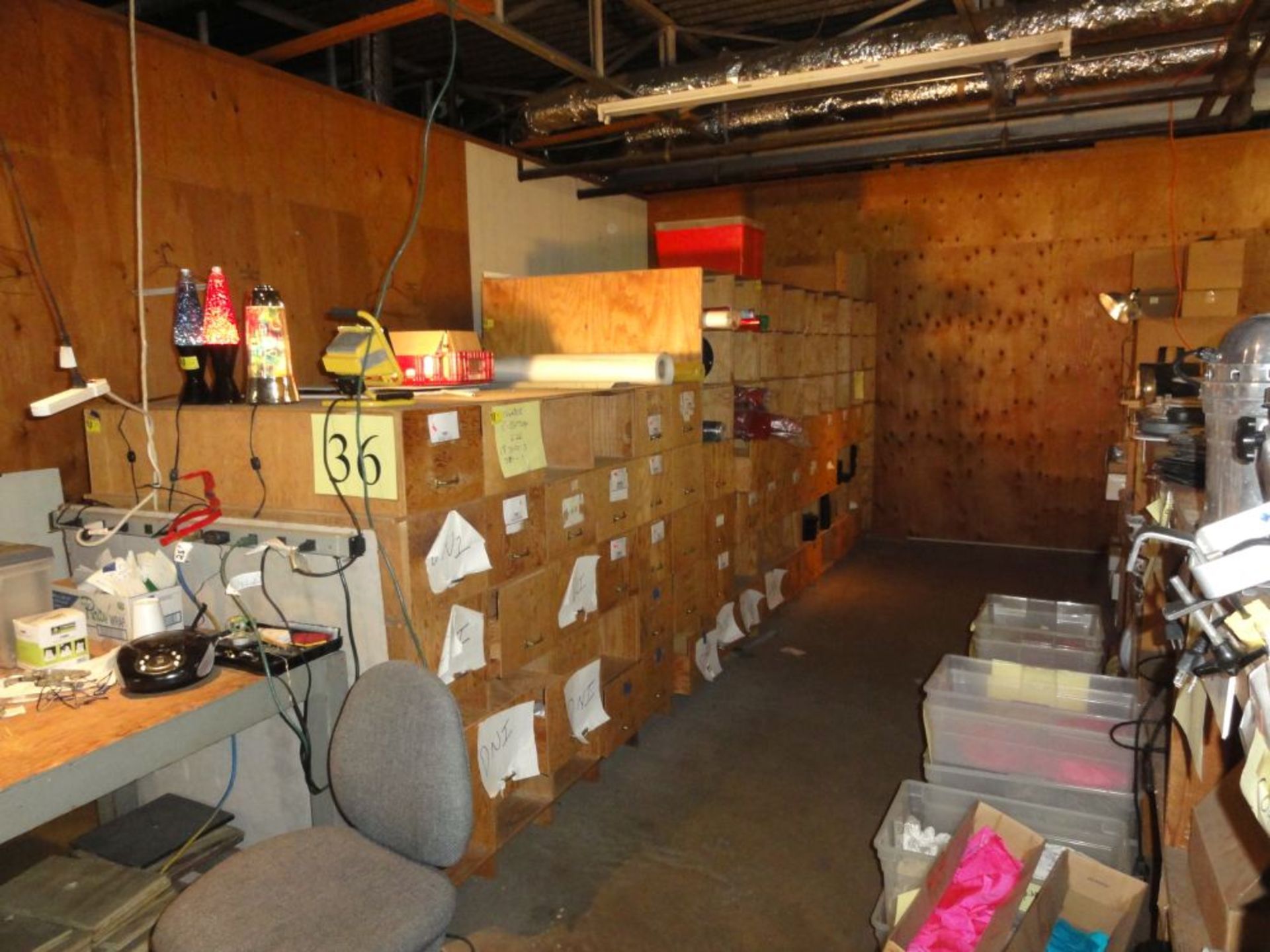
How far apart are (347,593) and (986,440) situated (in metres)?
4.84

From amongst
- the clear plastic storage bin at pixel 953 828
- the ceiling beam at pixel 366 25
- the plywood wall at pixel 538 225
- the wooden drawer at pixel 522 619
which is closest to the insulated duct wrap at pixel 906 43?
the plywood wall at pixel 538 225

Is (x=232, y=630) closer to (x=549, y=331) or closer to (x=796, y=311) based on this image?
(x=549, y=331)

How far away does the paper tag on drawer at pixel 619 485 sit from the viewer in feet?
8.49

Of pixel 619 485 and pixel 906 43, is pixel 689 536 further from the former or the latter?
pixel 906 43

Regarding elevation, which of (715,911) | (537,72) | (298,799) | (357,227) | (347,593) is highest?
(537,72)

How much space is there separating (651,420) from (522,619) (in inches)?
36.1

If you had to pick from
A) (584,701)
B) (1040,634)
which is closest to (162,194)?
(584,701)

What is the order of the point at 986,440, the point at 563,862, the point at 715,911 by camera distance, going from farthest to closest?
1. the point at 986,440
2. the point at 563,862
3. the point at 715,911

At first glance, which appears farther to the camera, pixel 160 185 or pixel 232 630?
pixel 160 185

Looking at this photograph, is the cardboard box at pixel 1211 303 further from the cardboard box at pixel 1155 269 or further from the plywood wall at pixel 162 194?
the plywood wall at pixel 162 194

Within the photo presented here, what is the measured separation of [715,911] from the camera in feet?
6.68

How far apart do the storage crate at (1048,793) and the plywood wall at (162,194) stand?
2.74 meters

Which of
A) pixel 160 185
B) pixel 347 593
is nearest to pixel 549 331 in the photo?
pixel 160 185

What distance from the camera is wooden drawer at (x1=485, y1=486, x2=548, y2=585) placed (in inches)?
82.7
